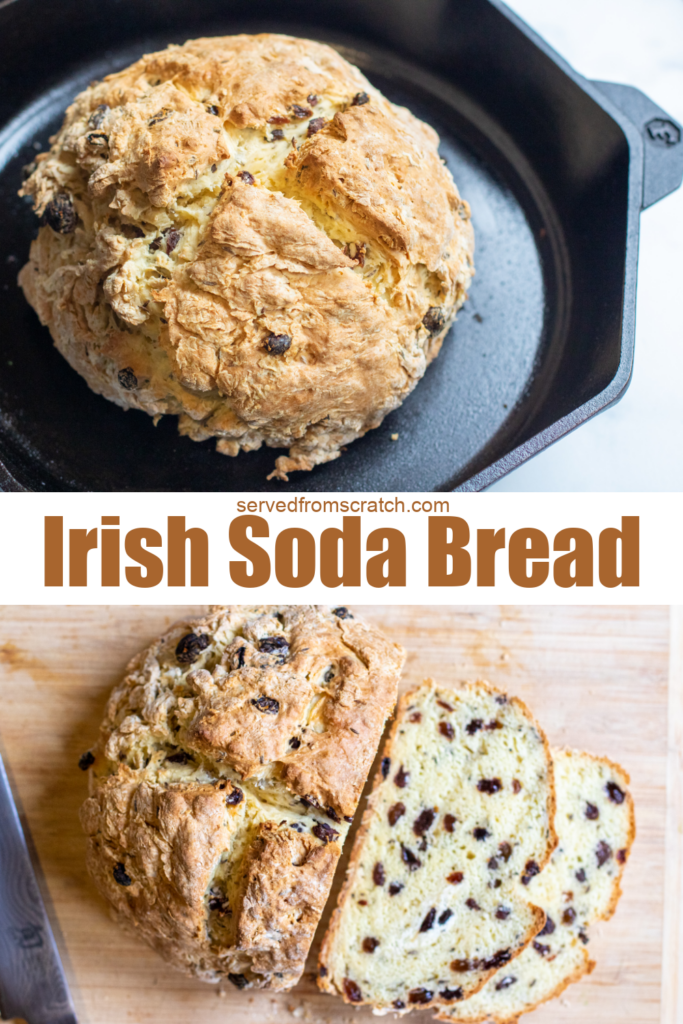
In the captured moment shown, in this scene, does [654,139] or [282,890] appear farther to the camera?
[654,139]

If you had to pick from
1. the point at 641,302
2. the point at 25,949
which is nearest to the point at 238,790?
the point at 25,949

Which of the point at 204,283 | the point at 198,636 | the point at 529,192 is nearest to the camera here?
the point at 204,283

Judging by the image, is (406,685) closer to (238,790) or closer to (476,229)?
(238,790)

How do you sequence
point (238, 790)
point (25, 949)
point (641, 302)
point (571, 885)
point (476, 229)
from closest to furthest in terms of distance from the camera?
point (238, 790) < point (25, 949) < point (571, 885) < point (476, 229) < point (641, 302)


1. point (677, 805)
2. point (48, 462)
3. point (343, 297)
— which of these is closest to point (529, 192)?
point (343, 297)

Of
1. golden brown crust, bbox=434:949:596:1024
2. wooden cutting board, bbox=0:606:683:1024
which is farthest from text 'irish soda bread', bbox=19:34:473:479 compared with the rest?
golden brown crust, bbox=434:949:596:1024

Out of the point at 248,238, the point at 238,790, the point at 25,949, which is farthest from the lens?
the point at 25,949

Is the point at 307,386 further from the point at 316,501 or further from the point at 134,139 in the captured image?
the point at 134,139
